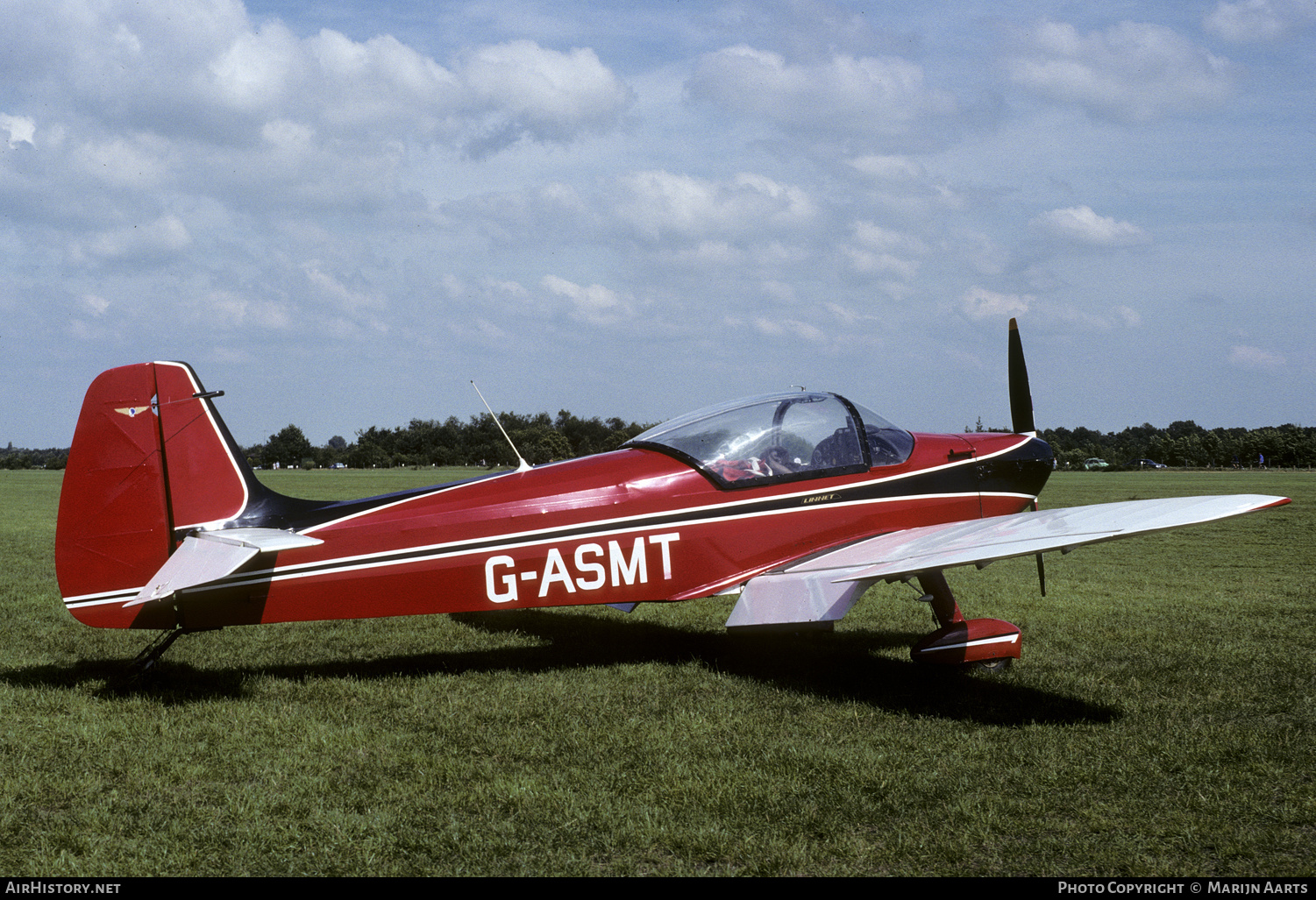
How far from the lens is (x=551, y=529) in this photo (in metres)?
6.22

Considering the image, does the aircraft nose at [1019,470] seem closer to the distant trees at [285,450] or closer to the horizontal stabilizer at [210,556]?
the horizontal stabilizer at [210,556]

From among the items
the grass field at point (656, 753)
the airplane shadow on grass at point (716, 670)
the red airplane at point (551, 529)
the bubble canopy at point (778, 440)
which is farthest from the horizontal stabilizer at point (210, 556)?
the bubble canopy at point (778, 440)

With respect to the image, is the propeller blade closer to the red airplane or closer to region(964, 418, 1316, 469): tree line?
the red airplane

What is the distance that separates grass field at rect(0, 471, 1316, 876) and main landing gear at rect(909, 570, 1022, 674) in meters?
0.19

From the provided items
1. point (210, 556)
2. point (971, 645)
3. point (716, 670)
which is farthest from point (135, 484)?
point (971, 645)

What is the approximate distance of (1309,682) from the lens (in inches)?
240

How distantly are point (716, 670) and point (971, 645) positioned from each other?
180 centimetres

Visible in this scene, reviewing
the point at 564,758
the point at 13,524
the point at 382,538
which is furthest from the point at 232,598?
the point at 13,524

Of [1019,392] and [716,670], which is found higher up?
[1019,392]

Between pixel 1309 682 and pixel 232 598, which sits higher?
pixel 232 598

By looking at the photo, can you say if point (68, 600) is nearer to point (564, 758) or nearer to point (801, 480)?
point (564, 758)

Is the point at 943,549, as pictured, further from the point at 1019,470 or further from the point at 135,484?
the point at 135,484

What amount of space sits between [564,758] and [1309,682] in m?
5.00
